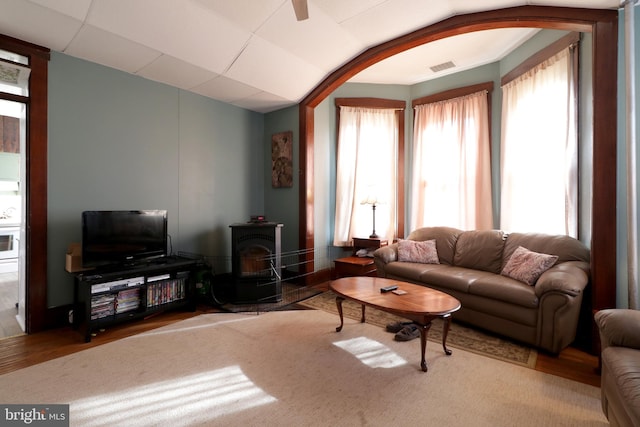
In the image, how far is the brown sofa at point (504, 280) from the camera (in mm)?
2406

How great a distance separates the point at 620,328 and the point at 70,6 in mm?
4288

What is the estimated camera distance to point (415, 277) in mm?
3510

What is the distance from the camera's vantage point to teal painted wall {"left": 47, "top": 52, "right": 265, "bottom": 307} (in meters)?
2.97

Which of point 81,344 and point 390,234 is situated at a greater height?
point 390,234

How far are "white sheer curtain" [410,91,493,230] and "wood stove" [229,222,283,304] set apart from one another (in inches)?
93.9

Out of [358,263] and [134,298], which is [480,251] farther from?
[134,298]

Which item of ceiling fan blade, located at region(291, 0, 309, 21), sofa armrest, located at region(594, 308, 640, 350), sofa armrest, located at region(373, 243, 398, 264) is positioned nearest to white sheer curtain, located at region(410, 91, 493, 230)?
sofa armrest, located at region(373, 243, 398, 264)

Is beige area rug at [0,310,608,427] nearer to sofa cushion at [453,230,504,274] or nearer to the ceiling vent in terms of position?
sofa cushion at [453,230,504,274]

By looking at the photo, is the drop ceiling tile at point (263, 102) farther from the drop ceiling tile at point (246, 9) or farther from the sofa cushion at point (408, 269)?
the sofa cushion at point (408, 269)

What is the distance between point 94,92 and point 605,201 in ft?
16.0

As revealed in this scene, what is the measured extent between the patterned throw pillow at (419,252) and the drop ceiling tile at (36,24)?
405cm

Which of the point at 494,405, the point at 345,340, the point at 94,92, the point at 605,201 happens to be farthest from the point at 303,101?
the point at 494,405

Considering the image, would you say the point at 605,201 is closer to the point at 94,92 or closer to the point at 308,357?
the point at 308,357

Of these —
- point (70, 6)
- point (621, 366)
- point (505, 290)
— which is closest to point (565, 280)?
point (505, 290)
